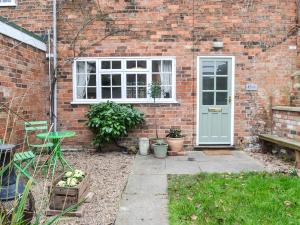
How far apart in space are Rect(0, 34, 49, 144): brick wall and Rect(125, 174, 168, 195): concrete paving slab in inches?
89.2

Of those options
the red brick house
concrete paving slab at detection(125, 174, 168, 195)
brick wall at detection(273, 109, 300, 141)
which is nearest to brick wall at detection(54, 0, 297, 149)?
the red brick house

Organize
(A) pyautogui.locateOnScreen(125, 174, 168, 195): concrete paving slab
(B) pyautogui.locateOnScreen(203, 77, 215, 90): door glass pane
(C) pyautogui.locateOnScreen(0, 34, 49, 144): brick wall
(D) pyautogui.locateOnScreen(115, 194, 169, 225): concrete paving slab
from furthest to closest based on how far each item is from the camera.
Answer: (B) pyautogui.locateOnScreen(203, 77, 215, 90): door glass pane < (C) pyautogui.locateOnScreen(0, 34, 49, 144): brick wall < (A) pyautogui.locateOnScreen(125, 174, 168, 195): concrete paving slab < (D) pyautogui.locateOnScreen(115, 194, 169, 225): concrete paving slab

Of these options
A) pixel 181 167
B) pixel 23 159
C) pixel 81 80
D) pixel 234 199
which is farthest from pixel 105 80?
pixel 234 199

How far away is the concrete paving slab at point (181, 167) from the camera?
5656mm

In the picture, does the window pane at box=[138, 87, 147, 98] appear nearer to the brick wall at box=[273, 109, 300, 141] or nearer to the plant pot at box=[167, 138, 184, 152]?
the plant pot at box=[167, 138, 184, 152]

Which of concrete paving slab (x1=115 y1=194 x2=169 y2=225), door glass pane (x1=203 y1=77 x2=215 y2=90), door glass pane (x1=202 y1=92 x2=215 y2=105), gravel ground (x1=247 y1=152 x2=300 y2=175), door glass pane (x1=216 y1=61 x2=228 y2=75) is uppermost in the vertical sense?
door glass pane (x1=216 y1=61 x2=228 y2=75)

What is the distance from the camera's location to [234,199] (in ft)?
13.3

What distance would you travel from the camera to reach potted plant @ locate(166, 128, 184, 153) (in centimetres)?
724

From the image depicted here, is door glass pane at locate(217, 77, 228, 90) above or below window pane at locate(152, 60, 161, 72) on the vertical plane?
below

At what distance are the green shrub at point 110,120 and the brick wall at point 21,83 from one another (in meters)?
1.27

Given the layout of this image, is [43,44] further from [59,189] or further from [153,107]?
[59,189]

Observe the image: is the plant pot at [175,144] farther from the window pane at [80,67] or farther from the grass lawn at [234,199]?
the window pane at [80,67]

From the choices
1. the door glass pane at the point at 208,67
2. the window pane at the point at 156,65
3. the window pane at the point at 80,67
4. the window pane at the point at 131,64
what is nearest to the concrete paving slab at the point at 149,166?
the window pane at the point at 156,65

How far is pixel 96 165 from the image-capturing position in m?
Answer: 6.23
